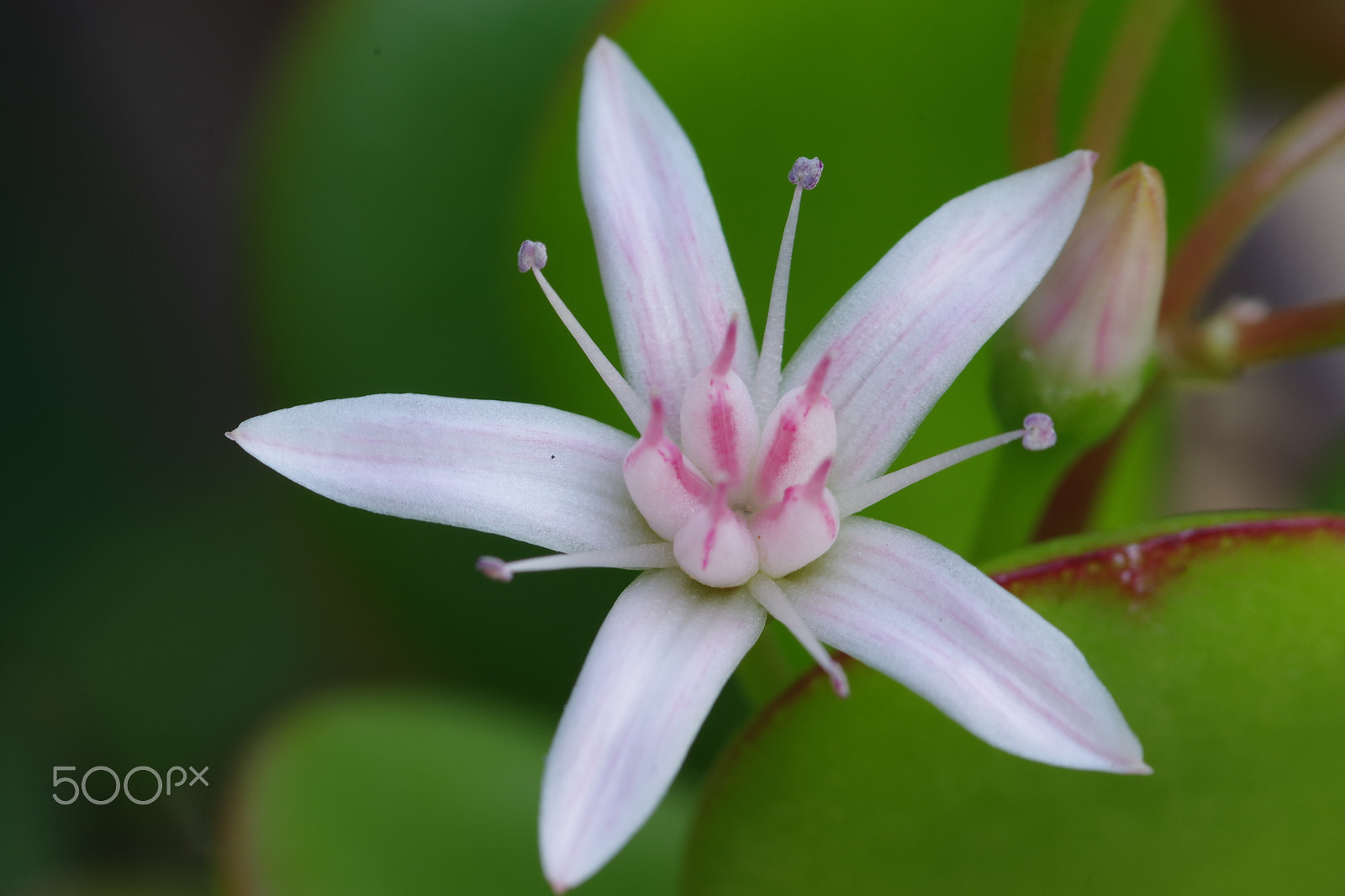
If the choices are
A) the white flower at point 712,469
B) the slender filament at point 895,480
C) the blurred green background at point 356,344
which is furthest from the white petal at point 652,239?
the blurred green background at point 356,344

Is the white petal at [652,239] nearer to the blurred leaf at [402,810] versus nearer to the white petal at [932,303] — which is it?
the white petal at [932,303]

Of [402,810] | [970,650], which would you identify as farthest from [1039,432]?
[402,810]

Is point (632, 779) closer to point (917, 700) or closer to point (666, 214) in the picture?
point (917, 700)

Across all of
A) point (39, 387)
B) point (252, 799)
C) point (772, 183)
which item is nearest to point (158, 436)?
point (39, 387)

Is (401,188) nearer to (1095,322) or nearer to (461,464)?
(461,464)

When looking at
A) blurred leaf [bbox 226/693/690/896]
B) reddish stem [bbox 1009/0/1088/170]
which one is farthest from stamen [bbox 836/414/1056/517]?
blurred leaf [bbox 226/693/690/896]

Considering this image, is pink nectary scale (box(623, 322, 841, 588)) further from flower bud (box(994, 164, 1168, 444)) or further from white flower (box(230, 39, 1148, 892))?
flower bud (box(994, 164, 1168, 444))
